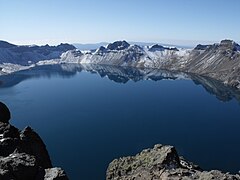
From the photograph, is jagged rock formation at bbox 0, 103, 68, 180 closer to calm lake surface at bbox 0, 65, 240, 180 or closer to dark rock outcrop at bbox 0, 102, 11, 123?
dark rock outcrop at bbox 0, 102, 11, 123

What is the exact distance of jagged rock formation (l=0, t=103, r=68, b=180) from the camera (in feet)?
107

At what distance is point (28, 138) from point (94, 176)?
5545 cm

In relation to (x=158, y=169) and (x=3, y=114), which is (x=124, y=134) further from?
(x=158, y=169)

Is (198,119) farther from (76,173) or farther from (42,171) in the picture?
(42,171)

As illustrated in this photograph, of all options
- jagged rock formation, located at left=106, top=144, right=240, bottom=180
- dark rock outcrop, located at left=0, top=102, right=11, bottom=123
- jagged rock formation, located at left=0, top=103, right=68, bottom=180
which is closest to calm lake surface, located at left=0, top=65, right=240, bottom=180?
jagged rock formation, located at left=106, top=144, right=240, bottom=180

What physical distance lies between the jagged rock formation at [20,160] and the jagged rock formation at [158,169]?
464 inches

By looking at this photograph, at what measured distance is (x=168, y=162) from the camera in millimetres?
48469

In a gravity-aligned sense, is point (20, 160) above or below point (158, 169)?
above

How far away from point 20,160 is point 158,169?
20.2 m

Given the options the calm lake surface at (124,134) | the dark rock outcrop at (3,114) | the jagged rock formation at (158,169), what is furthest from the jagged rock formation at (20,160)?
the calm lake surface at (124,134)

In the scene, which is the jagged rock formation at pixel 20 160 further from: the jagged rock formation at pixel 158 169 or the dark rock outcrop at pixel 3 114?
the jagged rock formation at pixel 158 169

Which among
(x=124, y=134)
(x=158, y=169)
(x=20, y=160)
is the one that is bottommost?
(x=124, y=134)

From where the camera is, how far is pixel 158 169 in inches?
1821

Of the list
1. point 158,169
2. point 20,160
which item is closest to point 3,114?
point 20,160
